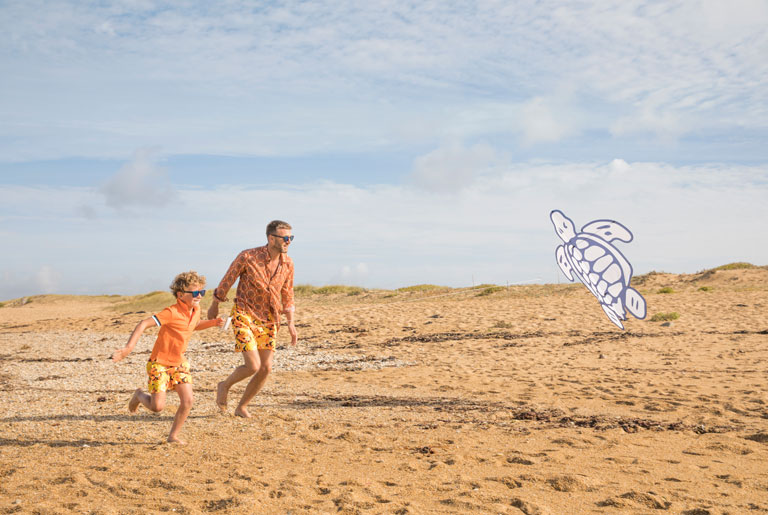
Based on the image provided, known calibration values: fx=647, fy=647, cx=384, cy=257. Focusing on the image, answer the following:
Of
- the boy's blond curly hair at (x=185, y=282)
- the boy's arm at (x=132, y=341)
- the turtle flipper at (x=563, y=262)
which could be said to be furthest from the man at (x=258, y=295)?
the turtle flipper at (x=563, y=262)

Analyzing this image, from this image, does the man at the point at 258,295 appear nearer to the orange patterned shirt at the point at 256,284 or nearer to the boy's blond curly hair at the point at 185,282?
the orange patterned shirt at the point at 256,284

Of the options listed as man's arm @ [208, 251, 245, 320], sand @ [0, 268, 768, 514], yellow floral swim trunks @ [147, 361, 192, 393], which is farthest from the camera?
man's arm @ [208, 251, 245, 320]

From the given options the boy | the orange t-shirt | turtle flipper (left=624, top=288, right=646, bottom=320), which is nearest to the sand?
the boy

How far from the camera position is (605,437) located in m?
6.04

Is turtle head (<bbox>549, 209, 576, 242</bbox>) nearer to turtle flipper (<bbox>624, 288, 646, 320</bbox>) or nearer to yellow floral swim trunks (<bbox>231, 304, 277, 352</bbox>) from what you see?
turtle flipper (<bbox>624, 288, 646, 320</bbox>)

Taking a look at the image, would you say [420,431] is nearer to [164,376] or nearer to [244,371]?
[244,371]

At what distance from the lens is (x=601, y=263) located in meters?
10.3

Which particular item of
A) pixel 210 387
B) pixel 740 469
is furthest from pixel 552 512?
pixel 210 387

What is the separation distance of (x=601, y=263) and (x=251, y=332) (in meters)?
6.32

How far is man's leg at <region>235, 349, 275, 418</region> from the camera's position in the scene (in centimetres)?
630

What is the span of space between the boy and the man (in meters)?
0.48

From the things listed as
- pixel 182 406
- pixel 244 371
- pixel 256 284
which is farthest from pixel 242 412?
pixel 256 284

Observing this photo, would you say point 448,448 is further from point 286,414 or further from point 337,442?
point 286,414

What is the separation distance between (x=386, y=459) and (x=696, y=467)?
2439 mm
